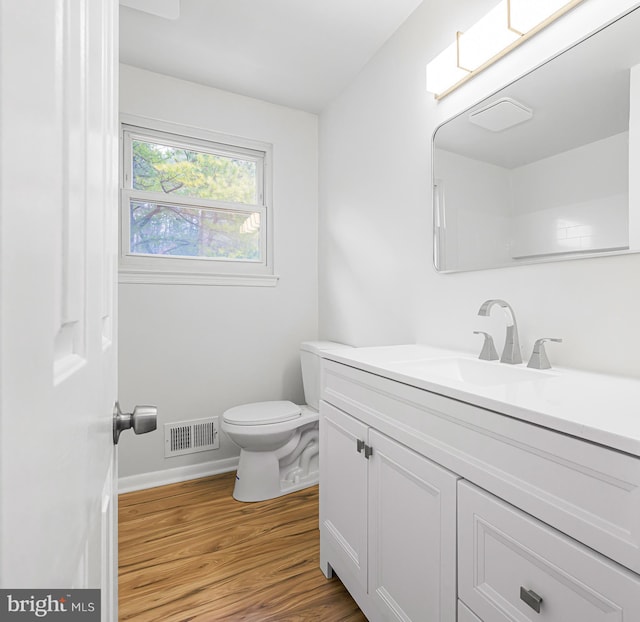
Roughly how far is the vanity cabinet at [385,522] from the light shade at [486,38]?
1.40 meters

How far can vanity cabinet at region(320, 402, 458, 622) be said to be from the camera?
0.91 m

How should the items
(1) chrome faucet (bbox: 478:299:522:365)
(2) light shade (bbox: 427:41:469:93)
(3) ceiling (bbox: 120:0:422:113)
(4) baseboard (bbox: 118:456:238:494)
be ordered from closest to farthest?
(1) chrome faucet (bbox: 478:299:522:365) < (2) light shade (bbox: 427:41:469:93) < (3) ceiling (bbox: 120:0:422:113) < (4) baseboard (bbox: 118:456:238:494)

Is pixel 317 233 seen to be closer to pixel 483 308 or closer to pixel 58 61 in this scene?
pixel 483 308

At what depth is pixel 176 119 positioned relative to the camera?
7.57 feet

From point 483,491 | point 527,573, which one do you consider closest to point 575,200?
point 483,491

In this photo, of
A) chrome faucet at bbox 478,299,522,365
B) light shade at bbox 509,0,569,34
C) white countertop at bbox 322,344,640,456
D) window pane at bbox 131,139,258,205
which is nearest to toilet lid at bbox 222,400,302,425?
white countertop at bbox 322,344,640,456

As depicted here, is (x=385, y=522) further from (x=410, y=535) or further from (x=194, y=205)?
(x=194, y=205)

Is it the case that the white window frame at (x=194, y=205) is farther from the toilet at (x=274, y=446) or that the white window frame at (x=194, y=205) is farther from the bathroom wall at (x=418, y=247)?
the toilet at (x=274, y=446)

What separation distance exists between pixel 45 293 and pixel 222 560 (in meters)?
1.76

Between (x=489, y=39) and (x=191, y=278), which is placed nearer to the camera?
(x=489, y=39)

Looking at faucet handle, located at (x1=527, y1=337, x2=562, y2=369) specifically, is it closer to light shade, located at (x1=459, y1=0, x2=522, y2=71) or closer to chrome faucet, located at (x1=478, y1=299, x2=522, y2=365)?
chrome faucet, located at (x1=478, y1=299, x2=522, y2=365)

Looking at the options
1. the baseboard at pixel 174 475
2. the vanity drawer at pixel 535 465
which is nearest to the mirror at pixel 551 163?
the vanity drawer at pixel 535 465

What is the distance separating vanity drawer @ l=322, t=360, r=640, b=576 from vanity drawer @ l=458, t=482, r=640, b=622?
0.08 ft

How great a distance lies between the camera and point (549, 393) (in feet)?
2.68
